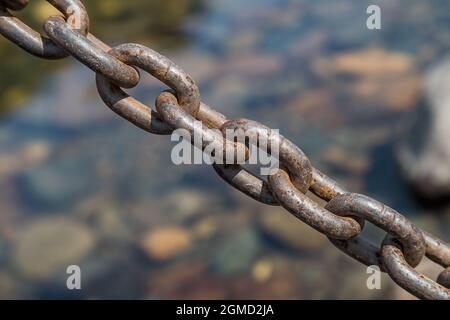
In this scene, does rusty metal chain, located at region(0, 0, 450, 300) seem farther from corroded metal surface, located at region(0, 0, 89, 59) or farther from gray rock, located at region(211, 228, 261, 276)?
gray rock, located at region(211, 228, 261, 276)

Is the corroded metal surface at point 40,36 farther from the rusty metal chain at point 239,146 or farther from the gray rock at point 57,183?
the gray rock at point 57,183

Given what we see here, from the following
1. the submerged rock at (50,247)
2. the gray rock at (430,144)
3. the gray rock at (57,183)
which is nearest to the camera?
the gray rock at (430,144)

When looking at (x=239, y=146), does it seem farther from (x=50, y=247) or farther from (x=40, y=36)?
(x=50, y=247)

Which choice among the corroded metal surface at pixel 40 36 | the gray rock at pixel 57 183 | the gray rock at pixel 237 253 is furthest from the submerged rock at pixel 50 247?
the corroded metal surface at pixel 40 36

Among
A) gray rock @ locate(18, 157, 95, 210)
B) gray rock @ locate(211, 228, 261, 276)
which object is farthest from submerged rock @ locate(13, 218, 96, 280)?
gray rock @ locate(211, 228, 261, 276)

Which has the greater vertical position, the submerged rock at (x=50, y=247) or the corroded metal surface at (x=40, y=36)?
the submerged rock at (x=50, y=247)
